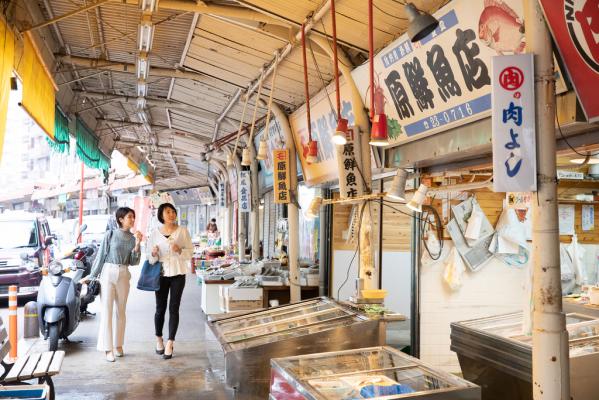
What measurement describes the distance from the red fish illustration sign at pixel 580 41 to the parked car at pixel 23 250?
42.6 feet

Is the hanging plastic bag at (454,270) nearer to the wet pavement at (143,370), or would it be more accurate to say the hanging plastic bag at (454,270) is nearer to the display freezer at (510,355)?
the display freezer at (510,355)

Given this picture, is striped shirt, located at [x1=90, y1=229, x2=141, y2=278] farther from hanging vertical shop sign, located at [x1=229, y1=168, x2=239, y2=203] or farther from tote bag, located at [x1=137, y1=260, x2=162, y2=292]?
hanging vertical shop sign, located at [x1=229, y1=168, x2=239, y2=203]

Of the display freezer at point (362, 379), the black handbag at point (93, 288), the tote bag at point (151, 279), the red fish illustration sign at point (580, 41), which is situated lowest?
the black handbag at point (93, 288)

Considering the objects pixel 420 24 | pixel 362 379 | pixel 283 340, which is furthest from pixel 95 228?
pixel 420 24

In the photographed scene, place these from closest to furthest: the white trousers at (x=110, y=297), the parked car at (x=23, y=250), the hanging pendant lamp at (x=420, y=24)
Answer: the hanging pendant lamp at (x=420, y=24) < the white trousers at (x=110, y=297) < the parked car at (x=23, y=250)

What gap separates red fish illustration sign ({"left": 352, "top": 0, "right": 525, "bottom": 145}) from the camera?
15.3 feet

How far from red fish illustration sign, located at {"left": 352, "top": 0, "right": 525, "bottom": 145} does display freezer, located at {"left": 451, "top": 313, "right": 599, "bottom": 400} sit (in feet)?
6.79

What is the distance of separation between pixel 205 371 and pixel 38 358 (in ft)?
8.62

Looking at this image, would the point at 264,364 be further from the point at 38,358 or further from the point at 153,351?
the point at 153,351

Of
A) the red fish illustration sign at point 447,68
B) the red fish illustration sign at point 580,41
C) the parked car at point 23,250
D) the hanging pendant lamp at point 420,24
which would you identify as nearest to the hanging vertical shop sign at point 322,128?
the red fish illustration sign at point 447,68

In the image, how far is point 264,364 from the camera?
5359 millimetres

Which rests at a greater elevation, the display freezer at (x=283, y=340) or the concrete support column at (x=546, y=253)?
the concrete support column at (x=546, y=253)

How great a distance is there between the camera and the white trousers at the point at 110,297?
801 centimetres

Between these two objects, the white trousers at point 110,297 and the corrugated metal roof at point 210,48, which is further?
the white trousers at point 110,297
